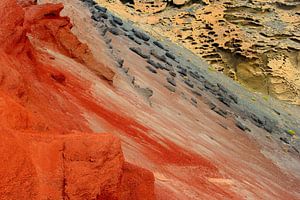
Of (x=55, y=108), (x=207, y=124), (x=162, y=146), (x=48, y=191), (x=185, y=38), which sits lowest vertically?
(x=185, y=38)

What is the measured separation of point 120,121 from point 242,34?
23732 mm

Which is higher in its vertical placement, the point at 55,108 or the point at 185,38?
the point at 55,108

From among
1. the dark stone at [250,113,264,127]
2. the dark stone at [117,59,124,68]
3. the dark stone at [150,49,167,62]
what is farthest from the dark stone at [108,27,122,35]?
the dark stone at [250,113,264,127]

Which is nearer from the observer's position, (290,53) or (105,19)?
(105,19)

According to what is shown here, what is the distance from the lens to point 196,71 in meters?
29.8

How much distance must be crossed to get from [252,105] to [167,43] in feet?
23.3

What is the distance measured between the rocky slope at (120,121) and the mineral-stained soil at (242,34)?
362 centimetres

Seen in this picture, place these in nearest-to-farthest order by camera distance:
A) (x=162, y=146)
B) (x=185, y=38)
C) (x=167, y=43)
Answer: (x=162, y=146) < (x=167, y=43) < (x=185, y=38)

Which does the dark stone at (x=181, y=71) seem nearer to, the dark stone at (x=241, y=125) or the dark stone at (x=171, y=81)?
the dark stone at (x=171, y=81)

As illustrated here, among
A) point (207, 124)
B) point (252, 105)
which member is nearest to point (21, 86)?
point (207, 124)

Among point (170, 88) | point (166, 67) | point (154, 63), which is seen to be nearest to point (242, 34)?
point (166, 67)

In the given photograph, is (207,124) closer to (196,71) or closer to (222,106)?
(222,106)

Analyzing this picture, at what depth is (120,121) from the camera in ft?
43.9

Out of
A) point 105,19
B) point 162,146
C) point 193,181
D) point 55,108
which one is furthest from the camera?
point 105,19
